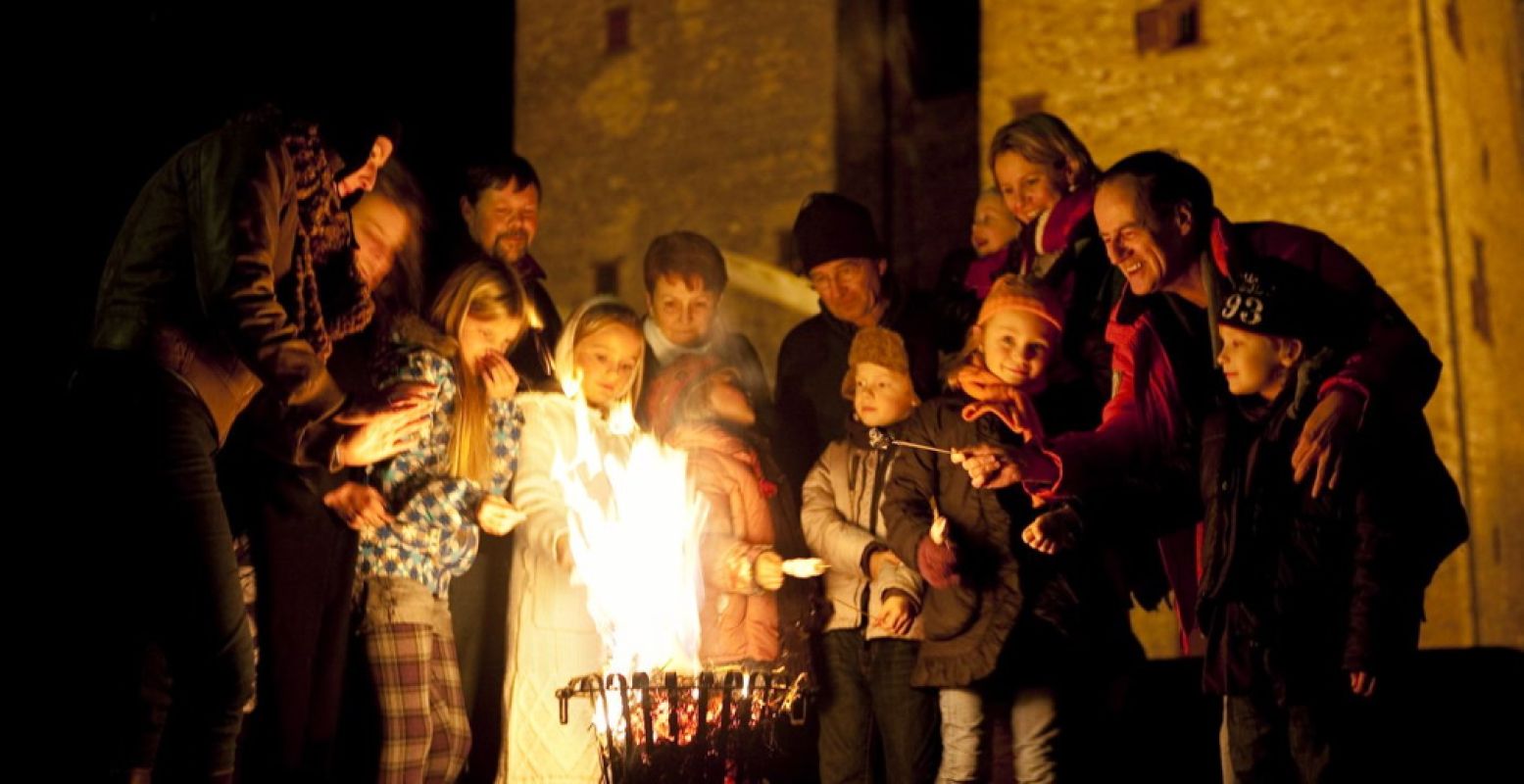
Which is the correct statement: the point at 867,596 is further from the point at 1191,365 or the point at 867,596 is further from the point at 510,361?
the point at 510,361

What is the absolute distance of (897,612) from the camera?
15.7ft

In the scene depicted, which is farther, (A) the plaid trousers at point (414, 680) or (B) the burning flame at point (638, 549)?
(A) the plaid trousers at point (414, 680)

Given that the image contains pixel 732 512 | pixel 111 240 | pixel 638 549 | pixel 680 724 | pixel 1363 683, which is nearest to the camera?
pixel 1363 683

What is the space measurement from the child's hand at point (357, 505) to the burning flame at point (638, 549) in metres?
0.72

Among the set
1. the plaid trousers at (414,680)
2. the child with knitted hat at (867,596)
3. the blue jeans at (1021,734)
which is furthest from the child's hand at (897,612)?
the plaid trousers at (414,680)

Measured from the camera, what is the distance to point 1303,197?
16.2 metres

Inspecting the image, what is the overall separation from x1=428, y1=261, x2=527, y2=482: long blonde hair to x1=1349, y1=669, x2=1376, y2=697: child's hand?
9.65 feet

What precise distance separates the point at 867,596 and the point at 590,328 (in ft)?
4.97

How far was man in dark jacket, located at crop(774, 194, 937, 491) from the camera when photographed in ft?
20.2

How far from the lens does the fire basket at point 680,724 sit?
12.3 feet

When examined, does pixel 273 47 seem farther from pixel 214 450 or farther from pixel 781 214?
pixel 781 214

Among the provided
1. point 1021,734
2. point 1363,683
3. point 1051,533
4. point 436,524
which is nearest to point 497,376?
point 436,524

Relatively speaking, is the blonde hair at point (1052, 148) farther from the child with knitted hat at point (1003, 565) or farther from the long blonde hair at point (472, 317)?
the long blonde hair at point (472, 317)

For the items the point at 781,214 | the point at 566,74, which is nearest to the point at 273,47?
the point at 781,214
